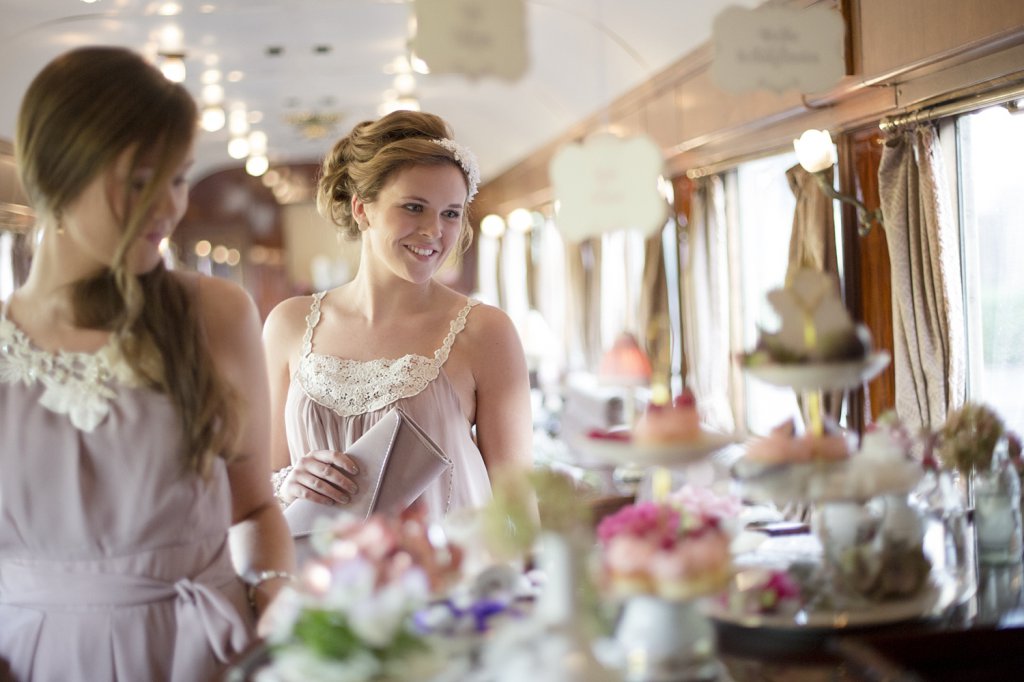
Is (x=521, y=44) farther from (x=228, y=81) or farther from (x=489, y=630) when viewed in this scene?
(x=228, y=81)

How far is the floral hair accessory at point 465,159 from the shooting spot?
260 cm

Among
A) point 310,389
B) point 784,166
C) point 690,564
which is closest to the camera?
point 690,564

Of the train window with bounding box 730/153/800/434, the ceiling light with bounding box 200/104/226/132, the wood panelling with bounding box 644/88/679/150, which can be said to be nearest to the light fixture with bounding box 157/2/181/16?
the ceiling light with bounding box 200/104/226/132

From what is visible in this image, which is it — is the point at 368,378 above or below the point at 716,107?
below

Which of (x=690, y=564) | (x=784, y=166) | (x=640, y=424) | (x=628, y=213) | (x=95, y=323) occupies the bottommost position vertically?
(x=690, y=564)

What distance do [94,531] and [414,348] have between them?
3.84ft

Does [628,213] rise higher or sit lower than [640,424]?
higher

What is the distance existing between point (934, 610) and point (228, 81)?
959 cm

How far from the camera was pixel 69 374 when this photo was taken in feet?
5.08

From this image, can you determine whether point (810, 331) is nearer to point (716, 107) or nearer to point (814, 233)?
point (814, 233)

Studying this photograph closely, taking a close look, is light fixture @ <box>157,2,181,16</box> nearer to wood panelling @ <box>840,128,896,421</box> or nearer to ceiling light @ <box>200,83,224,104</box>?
ceiling light @ <box>200,83,224,104</box>

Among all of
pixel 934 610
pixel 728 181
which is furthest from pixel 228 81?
pixel 934 610

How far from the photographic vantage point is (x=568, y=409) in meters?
8.80

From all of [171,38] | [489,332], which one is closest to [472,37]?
[489,332]
